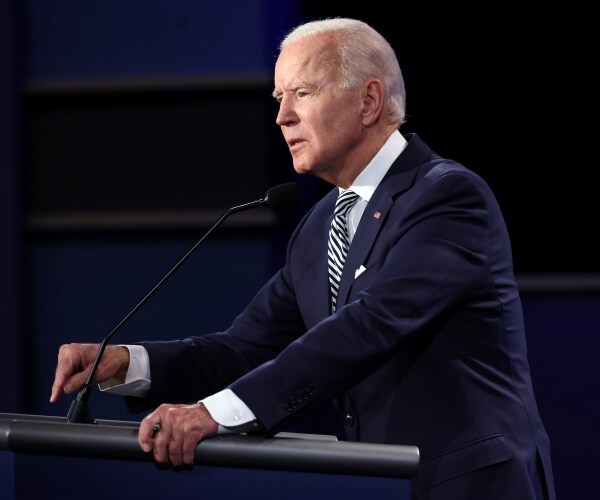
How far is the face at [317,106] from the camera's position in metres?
2.00

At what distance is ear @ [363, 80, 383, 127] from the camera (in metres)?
2.04

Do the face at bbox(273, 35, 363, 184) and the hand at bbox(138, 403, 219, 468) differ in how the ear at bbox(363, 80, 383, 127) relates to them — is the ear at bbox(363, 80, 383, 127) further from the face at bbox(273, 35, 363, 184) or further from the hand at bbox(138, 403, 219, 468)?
the hand at bbox(138, 403, 219, 468)

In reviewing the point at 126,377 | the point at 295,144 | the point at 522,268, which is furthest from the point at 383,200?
the point at 522,268

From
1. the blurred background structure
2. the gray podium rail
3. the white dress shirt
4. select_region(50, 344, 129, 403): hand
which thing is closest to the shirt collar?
the white dress shirt

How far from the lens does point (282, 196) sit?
6.15ft

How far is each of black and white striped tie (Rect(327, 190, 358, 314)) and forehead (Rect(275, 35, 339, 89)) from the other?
8.9 inches

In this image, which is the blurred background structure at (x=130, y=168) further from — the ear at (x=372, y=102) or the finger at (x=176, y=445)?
the finger at (x=176, y=445)

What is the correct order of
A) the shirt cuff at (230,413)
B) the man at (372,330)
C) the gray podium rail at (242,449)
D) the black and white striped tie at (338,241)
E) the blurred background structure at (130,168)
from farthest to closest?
the blurred background structure at (130,168) < the black and white striped tie at (338,241) < the man at (372,330) < the shirt cuff at (230,413) < the gray podium rail at (242,449)

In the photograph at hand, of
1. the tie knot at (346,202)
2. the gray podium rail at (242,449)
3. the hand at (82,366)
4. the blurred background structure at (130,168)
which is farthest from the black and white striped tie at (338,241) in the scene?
the blurred background structure at (130,168)

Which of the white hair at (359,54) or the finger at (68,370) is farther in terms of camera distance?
the white hair at (359,54)

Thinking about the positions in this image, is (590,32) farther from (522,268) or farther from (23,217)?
(23,217)

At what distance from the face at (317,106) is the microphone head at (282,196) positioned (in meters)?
0.14

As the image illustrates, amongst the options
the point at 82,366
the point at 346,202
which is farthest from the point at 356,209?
the point at 82,366

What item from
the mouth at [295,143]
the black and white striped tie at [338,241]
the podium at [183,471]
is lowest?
the podium at [183,471]
